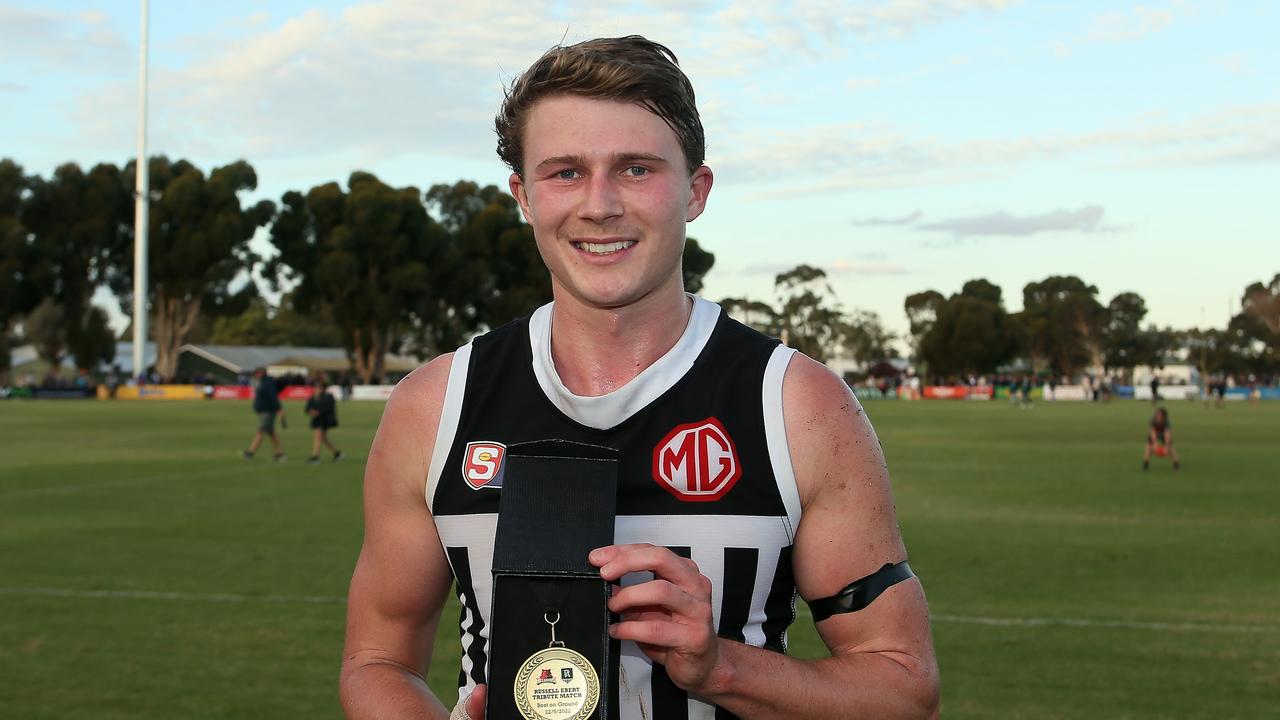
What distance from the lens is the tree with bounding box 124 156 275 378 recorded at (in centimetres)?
8012

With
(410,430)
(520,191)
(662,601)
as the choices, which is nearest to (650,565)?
(662,601)

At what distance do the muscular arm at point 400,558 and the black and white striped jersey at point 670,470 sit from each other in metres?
0.06

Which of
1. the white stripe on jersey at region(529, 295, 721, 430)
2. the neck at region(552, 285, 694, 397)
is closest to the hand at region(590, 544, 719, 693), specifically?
the white stripe on jersey at region(529, 295, 721, 430)

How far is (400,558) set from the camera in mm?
2629

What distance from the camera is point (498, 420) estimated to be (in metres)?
2.58

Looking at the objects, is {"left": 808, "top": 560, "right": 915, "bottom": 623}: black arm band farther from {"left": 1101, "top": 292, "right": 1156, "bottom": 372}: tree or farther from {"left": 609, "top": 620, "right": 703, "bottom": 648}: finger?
{"left": 1101, "top": 292, "right": 1156, "bottom": 372}: tree

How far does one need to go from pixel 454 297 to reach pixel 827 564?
284 ft

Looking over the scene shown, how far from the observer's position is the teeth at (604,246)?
8.10 feet

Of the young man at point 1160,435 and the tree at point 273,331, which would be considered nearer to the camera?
the young man at point 1160,435

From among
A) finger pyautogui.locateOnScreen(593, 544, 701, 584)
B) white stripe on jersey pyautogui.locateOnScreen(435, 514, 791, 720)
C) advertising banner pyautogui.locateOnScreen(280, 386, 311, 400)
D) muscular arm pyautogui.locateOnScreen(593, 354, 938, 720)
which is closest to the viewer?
finger pyautogui.locateOnScreen(593, 544, 701, 584)

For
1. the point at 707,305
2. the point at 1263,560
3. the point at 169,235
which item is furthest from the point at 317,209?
the point at 707,305

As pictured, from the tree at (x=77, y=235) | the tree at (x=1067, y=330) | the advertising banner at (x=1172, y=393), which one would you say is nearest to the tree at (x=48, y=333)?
the tree at (x=77, y=235)

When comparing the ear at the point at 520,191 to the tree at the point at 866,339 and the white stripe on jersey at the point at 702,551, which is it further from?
the tree at the point at 866,339

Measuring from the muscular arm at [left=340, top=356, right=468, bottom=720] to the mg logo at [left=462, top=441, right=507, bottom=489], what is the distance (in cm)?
10
